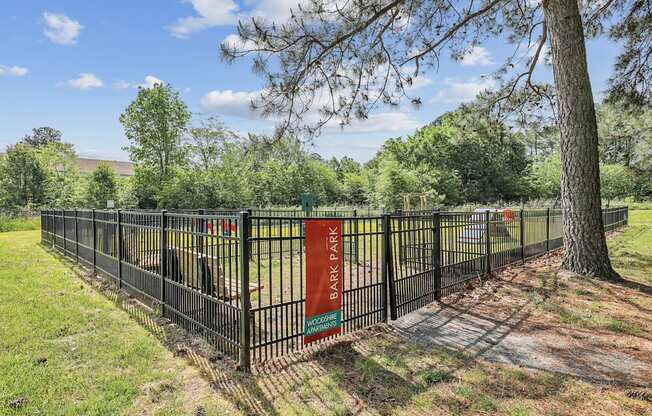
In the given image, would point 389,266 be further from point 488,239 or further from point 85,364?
point 488,239

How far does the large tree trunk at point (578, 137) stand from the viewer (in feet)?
21.9

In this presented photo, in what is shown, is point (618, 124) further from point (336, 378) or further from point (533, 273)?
point (336, 378)

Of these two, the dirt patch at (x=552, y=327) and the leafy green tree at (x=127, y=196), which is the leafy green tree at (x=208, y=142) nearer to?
the leafy green tree at (x=127, y=196)

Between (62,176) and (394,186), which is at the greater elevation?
(62,176)

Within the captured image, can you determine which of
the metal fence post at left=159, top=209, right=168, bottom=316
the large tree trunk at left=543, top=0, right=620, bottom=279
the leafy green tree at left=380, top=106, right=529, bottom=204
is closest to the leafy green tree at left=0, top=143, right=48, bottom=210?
the metal fence post at left=159, top=209, right=168, bottom=316

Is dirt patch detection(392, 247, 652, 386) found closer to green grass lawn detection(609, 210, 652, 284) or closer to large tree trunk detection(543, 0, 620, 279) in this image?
large tree trunk detection(543, 0, 620, 279)

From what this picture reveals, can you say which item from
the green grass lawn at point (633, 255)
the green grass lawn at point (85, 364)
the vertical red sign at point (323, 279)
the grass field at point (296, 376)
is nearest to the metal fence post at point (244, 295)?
the grass field at point (296, 376)

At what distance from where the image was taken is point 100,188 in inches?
1016

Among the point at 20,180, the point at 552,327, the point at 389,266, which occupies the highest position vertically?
the point at 20,180

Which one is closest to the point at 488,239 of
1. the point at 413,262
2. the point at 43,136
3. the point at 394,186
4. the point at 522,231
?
the point at 522,231

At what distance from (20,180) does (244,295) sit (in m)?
31.8

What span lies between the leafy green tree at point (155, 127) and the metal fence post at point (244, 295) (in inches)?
1083

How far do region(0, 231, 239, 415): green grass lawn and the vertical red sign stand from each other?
1088 mm

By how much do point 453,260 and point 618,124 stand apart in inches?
543
